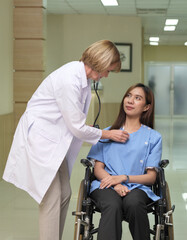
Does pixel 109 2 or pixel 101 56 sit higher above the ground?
pixel 109 2

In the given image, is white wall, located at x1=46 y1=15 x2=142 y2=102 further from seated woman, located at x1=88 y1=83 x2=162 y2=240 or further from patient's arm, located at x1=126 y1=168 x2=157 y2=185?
patient's arm, located at x1=126 y1=168 x2=157 y2=185

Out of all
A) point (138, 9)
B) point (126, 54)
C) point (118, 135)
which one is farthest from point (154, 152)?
point (126, 54)

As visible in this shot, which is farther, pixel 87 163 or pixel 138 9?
pixel 138 9

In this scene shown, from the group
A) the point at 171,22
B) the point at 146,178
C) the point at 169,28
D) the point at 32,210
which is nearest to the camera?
the point at 146,178

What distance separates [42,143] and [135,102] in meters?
0.65

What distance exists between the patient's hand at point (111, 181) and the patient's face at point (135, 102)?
1.42ft

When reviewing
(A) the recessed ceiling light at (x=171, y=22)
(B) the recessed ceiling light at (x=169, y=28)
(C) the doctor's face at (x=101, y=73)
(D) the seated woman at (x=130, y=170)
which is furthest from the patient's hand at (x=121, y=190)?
(B) the recessed ceiling light at (x=169, y=28)

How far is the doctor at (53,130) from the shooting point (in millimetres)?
2186

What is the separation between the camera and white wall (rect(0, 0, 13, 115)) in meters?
4.83

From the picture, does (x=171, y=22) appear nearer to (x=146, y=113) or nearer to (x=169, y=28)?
(x=169, y=28)

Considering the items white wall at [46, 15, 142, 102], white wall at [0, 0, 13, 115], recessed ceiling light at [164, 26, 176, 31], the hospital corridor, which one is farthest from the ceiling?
white wall at [0, 0, 13, 115]

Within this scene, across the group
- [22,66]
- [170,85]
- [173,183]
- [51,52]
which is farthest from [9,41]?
[170,85]

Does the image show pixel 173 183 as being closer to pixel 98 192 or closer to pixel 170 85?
pixel 98 192

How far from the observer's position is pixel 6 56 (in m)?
4.99
